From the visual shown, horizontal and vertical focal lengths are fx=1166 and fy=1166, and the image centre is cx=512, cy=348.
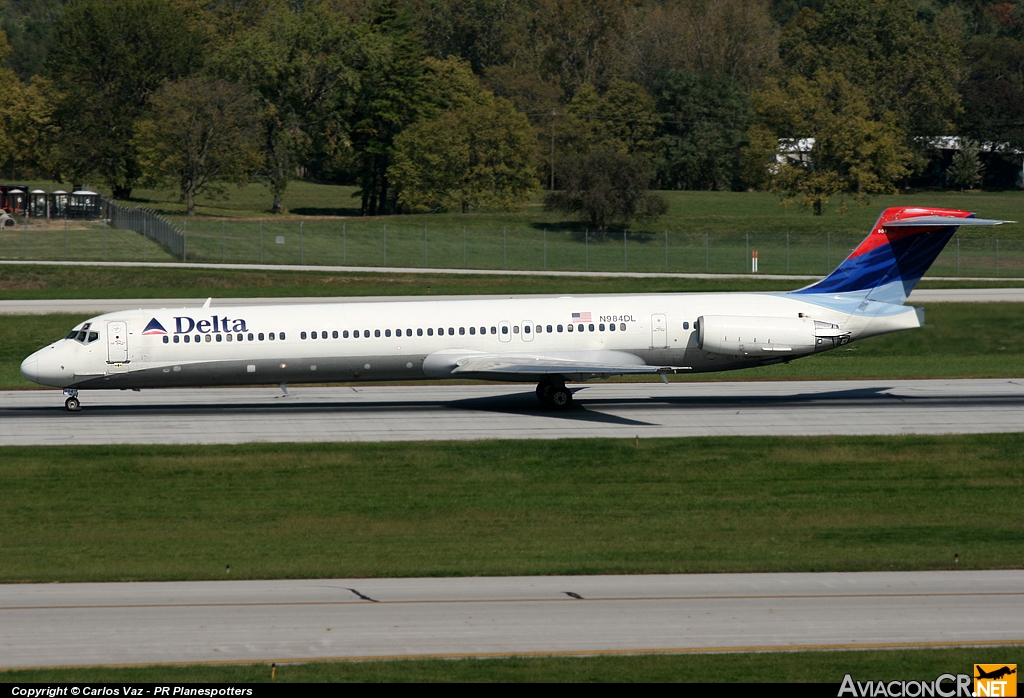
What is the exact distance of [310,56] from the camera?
108 metres

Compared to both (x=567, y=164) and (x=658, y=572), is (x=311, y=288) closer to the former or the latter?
(x=567, y=164)

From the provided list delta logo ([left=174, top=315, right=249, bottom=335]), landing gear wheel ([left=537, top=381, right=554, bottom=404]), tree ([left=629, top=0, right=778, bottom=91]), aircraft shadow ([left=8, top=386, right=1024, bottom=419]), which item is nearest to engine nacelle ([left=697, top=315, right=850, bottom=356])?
aircraft shadow ([left=8, top=386, right=1024, bottom=419])

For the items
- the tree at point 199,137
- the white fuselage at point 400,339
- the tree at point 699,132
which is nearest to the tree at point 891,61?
the tree at point 699,132

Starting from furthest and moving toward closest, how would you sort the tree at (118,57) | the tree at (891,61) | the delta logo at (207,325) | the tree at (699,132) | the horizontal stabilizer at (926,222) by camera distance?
the tree at (699,132), the tree at (891,61), the tree at (118,57), the horizontal stabilizer at (926,222), the delta logo at (207,325)

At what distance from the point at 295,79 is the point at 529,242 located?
3593 centimetres

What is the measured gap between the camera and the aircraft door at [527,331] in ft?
107

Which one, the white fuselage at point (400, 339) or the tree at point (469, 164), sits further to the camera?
the tree at point (469, 164)

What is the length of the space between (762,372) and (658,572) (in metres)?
24.1

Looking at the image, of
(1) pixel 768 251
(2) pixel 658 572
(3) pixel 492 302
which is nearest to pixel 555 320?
(3) pixel 492 302

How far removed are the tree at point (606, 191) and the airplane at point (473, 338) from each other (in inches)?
2173

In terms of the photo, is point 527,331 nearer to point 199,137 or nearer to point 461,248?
point 461,248

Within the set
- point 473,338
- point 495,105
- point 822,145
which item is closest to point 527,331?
point 473,338

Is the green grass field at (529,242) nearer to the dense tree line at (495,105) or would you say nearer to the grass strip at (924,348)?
the dense tree line at (495,105)

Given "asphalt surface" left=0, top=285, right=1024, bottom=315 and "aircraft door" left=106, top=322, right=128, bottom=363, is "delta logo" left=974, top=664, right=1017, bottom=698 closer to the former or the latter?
"aircraft door" left=106, top=322, right=128, bottom=363
